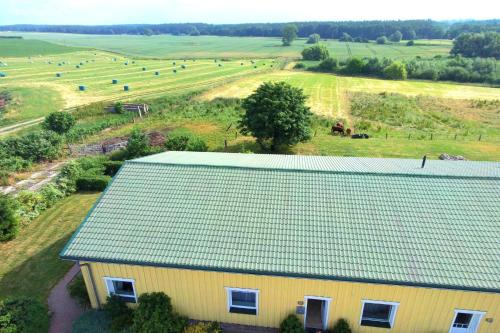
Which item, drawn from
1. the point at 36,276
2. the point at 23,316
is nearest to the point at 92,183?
the point at 36,276

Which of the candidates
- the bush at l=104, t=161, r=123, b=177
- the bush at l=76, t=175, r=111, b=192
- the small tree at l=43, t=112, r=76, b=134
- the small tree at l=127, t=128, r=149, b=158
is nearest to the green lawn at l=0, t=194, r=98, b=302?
the bush at l=76, t=175, r=111, b=192

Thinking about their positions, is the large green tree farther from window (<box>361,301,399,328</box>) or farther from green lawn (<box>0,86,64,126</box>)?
green lawn (<box>0,86,64,126</box>)

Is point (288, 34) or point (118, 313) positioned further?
point (288, 34)

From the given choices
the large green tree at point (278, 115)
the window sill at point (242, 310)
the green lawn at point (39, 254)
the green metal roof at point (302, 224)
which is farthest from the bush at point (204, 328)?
the large green tree at point (278, 115)

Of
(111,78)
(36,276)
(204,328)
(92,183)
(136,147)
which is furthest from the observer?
(111,78)

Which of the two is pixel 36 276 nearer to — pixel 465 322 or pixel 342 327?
pixel 342 327

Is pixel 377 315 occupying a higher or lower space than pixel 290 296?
lower
